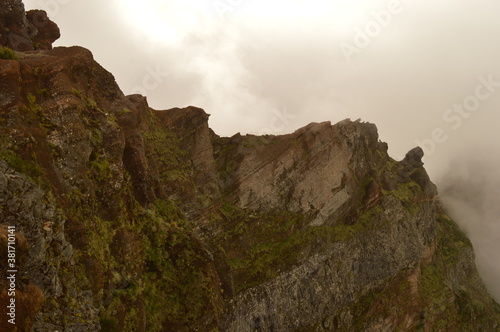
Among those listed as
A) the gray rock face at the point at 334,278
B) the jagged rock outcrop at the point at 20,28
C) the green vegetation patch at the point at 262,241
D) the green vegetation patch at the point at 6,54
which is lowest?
the gray rock face at the point at 334,278

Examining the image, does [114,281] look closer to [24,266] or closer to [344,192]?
[24,266]

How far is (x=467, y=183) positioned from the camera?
131 meters

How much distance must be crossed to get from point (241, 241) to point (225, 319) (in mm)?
7296

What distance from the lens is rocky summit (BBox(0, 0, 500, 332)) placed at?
15.4 metres

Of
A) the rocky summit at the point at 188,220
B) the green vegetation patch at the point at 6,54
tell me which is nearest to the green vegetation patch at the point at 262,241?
the rocky summit at the point at 188,220

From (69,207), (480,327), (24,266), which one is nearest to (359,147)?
(480,327)

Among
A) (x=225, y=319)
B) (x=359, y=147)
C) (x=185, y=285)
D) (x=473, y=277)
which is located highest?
(x=359, y=147)

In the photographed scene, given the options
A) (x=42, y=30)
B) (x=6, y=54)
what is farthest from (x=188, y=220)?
(x=42, y=30)

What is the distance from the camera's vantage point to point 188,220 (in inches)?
1199

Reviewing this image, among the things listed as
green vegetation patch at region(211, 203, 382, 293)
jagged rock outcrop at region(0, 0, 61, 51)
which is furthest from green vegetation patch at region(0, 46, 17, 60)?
green vegetation patch at region(211, 203, 382, 293)

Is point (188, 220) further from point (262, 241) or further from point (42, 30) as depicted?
point (42, 30)

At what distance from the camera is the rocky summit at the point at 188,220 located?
15.4m

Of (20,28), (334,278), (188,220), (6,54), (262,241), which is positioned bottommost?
(334,278)

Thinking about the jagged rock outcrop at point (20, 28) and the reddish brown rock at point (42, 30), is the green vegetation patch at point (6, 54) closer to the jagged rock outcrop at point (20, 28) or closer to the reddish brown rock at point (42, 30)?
the jagged rock outcrop at point (20, 28)
